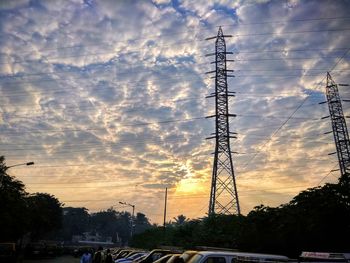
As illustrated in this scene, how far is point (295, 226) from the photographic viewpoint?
87.2 ft

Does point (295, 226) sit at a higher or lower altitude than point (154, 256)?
higher

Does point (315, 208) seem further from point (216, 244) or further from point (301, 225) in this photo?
point (216, 244)

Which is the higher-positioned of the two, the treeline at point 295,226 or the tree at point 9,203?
the tree at point 9,203

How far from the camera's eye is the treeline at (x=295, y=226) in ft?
77.3

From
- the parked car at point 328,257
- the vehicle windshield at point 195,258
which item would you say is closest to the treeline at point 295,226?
the parked car at point 328,257

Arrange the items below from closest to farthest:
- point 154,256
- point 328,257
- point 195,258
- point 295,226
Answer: point 328,257 → point 195,258 → point 154,256 → point 295,226

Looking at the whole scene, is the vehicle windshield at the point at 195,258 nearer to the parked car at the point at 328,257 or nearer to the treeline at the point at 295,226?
the parked car at the point at 328,257

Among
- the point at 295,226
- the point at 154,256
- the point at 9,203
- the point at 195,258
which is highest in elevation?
the point at 9,203

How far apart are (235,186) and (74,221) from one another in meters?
158

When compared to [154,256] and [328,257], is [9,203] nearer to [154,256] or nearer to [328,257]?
[154,256]

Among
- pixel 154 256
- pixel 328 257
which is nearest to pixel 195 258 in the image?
pixel 328 257

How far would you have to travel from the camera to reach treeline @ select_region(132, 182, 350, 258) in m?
23.6

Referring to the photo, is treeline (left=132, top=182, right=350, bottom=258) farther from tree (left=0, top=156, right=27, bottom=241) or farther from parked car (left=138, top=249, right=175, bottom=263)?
tree (left=0, top=156, right=27, bottom=241)

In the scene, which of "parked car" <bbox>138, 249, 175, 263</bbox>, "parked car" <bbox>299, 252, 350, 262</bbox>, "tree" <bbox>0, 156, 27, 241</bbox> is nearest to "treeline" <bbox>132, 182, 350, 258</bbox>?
"parked car" <bbox>138, 249, 175, 263</bbox>
